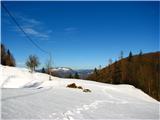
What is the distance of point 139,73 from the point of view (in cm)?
13825

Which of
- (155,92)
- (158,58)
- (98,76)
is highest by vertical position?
(158,58)

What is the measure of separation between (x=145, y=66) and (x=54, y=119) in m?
158

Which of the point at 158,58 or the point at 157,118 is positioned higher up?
the point at 158,58

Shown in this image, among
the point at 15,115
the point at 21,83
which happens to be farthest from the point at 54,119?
the point at 21,83

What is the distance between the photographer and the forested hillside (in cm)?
11094

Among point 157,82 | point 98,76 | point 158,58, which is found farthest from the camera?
point 158,58

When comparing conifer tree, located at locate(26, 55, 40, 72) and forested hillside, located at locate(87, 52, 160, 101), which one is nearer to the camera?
conifer tree, located at locate(26, 55, 40, 72)

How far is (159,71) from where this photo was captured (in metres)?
154

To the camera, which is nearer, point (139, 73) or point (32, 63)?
point (32, 63)

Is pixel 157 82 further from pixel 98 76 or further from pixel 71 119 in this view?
pixel 71 119

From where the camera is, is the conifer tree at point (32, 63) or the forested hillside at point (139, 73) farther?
the forested hillside at point (139, 73)

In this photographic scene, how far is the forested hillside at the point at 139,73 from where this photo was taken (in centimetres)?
11094

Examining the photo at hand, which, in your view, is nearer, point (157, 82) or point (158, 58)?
point (157, 82)

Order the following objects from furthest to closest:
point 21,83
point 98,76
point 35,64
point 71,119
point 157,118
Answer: point 98,76 < point 35,64 < point 21,83 < point 157,118 < point 71,119
